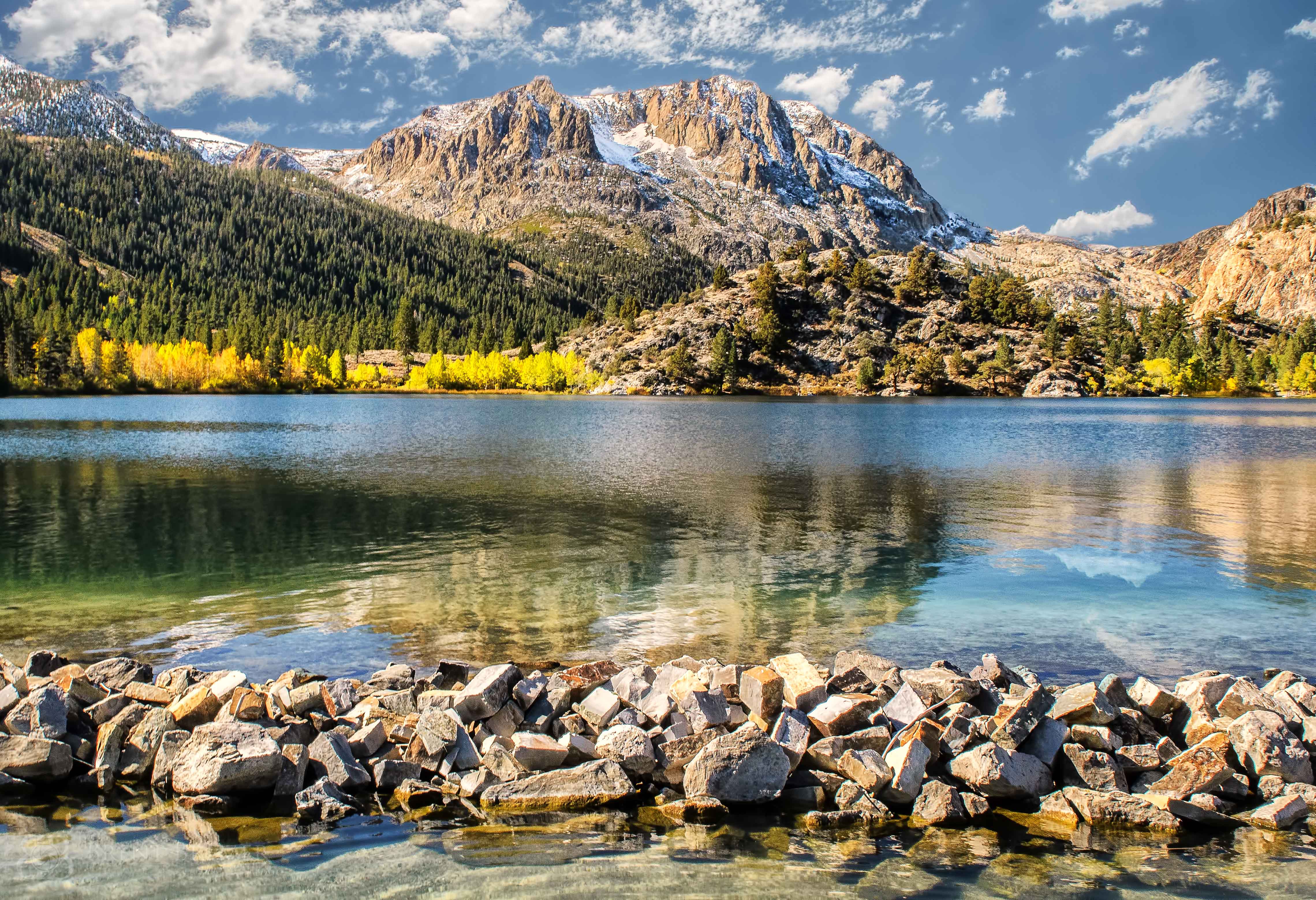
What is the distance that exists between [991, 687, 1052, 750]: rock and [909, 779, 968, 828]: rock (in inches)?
43.6

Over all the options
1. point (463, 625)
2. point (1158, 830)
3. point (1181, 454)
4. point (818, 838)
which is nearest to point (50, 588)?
point (463, 625)

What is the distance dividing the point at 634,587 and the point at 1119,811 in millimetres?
14179

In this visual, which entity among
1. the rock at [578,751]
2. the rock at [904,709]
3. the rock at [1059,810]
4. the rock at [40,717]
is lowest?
the rock at [1059,810]

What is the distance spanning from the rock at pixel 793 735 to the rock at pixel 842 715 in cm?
22

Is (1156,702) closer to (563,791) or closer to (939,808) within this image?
(939,808)

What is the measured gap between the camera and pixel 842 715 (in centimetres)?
1074

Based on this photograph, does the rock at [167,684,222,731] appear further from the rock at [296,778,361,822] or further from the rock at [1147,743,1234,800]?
the rock at [1147,743,1234,800]

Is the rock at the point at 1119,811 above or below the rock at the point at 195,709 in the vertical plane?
below

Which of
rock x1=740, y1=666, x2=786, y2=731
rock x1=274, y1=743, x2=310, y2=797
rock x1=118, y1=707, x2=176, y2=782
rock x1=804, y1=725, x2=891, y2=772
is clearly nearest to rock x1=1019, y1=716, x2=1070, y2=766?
rock x1=804, y1=725, x2=891, y2=772

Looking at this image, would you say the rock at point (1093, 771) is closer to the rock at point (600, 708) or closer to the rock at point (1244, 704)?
the rock at point (1244, 704)

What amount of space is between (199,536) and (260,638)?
15027 mm

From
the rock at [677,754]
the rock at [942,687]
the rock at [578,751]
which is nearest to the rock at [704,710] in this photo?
the rock at [677,754]

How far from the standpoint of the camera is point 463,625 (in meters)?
18.0

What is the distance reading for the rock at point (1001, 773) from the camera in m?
9.65
